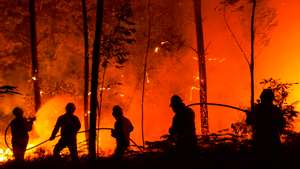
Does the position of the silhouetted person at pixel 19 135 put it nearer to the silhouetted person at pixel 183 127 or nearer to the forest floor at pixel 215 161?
the forest floor at pixel 215 161

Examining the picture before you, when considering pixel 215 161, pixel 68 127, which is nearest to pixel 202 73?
pixel 68 127

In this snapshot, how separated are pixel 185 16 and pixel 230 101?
236 inches

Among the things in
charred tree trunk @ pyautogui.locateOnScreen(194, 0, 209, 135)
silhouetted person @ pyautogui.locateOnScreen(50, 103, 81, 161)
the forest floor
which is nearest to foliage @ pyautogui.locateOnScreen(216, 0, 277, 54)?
charred tree trunk @ pyautogui.locateOnScreen(194, 0, 209, 135)

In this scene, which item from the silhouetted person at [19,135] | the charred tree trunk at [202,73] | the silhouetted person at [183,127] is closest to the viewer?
the silhouetted person at [183,127]

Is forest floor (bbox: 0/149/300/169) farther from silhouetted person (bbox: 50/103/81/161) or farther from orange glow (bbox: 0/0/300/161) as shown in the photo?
orange glow (bbox: 0/0/300/161)

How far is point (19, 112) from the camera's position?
42.9 ft

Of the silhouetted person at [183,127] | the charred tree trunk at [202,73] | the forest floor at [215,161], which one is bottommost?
the forest floor at [215,161]

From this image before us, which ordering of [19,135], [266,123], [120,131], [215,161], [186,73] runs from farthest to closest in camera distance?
[186,73] < [19,135] < [120,131] < [266,123] < [215,161]

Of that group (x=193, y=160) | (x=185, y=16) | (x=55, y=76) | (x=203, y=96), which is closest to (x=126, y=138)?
(x=193, y=160)

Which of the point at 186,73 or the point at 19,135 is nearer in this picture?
the point at 19,135

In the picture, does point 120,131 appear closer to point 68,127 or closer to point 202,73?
point 68,127

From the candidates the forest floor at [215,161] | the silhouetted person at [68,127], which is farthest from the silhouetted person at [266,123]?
the silhouetted person at [68,127]

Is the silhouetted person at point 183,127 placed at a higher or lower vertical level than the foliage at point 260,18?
lower

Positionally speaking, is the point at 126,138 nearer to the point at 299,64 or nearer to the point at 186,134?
the point at 186,134
